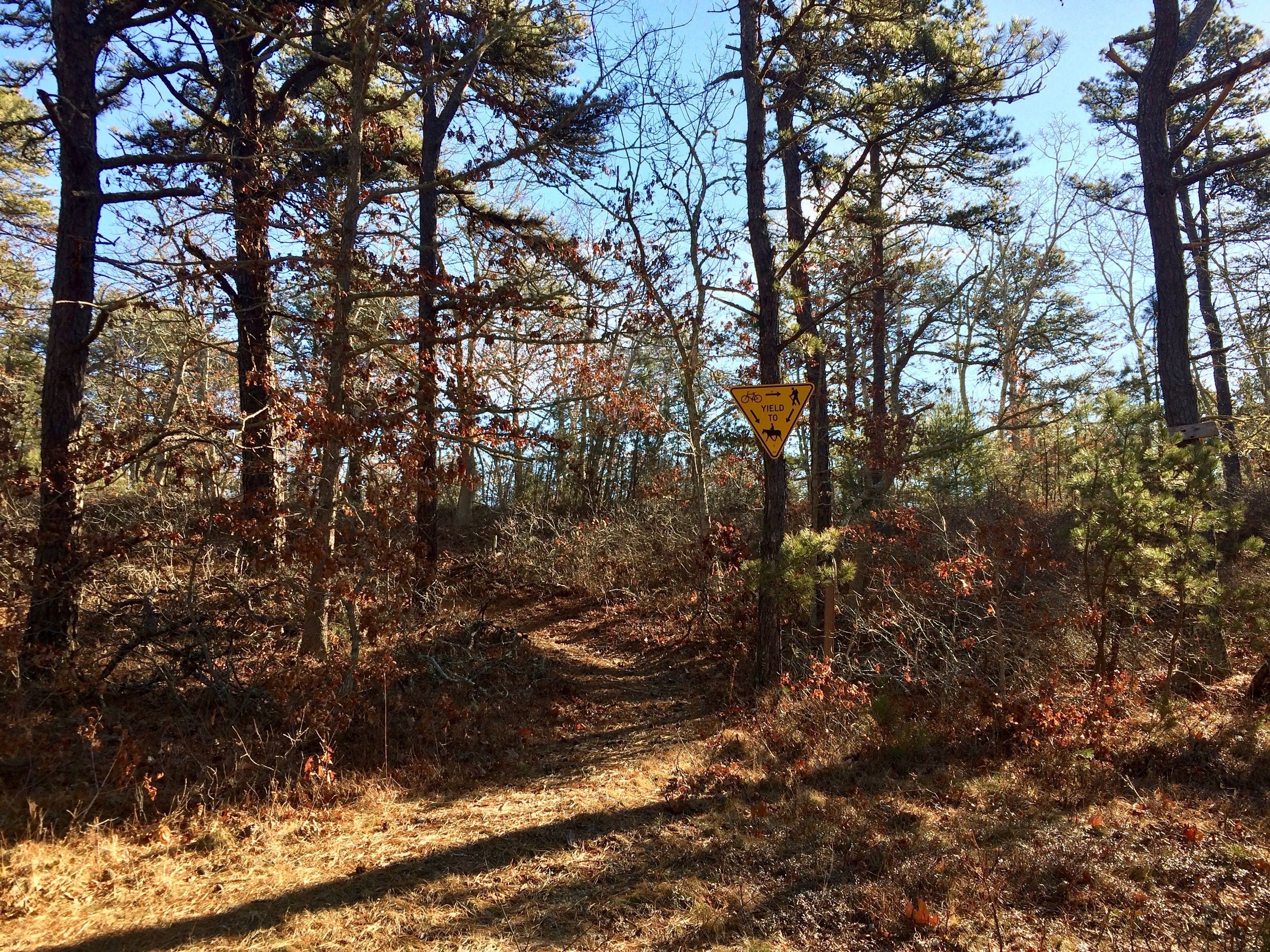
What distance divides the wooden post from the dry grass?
0.82 meters

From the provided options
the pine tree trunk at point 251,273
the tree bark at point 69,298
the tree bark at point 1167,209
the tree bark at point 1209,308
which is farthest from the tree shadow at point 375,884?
the tree bark at point 1209,308

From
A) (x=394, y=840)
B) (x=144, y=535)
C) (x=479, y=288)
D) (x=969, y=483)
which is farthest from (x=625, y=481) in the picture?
(x=394, y=840)

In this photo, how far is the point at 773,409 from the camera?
279 inches

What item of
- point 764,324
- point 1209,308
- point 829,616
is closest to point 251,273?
point 764,324

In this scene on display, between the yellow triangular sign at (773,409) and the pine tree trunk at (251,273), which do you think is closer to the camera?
the pine tree trunk at (251,273)

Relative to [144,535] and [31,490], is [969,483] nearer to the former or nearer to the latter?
[144,535]

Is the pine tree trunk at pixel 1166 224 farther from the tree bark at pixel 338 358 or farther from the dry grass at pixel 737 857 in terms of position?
the tree bark at pixel 338 358

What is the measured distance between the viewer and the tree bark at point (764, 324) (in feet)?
25.8

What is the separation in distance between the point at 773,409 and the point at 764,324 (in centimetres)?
151

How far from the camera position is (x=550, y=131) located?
24.5 ft

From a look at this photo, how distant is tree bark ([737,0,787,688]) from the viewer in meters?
7.86

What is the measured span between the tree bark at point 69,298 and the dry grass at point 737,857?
3.07 m

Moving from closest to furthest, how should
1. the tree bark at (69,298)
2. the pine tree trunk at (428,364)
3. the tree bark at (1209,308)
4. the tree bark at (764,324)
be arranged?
the tree bark at (69,298), the pine tree trunk at (428,364), the tree bark at (764,324), the tree bark at (1209,308)

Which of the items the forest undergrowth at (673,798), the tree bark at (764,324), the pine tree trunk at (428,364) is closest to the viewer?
the forest undergrowth at (673,798)
